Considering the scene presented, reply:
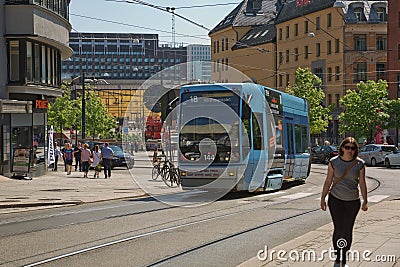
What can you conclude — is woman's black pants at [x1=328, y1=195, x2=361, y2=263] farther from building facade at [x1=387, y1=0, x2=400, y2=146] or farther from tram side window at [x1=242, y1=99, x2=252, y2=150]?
building facade at [x1=387, y1=0, x2=400, y2=146]

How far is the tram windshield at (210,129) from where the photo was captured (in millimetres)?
18969

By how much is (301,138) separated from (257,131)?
7.37m

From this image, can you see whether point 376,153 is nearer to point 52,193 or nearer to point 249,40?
point 52,193

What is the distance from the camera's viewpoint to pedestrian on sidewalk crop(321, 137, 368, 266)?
837 cm

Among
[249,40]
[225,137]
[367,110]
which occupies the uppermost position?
[249,40]

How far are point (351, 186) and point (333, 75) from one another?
68.0 metres

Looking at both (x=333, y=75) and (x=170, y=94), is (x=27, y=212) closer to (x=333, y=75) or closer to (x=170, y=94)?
(x=170, y=94)

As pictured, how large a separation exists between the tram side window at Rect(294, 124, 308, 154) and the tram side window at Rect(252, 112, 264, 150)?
18.6ft

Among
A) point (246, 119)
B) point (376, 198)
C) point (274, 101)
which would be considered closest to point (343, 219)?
point (246, 119)

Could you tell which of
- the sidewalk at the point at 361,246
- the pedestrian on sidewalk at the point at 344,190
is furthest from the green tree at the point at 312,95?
the pedestrian on sidewalk at the point at 344,190

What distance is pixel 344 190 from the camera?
8.40 metres

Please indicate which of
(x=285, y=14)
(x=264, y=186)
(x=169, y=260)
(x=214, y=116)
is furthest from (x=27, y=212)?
(x=285, y=14)

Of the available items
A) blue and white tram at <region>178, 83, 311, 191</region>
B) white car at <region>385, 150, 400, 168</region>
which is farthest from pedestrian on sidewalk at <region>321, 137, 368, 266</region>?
white car at <region>385, 150, 400, 168</region>

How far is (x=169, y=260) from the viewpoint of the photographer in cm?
977
